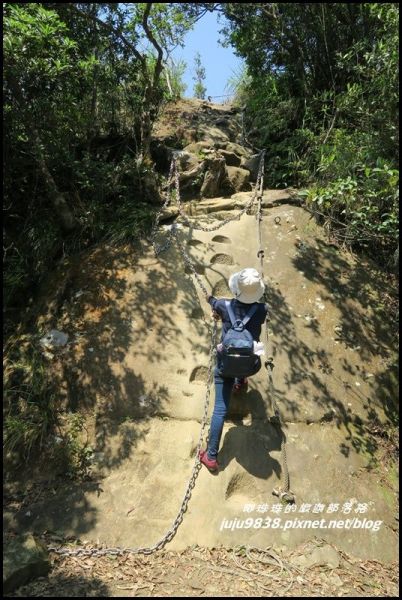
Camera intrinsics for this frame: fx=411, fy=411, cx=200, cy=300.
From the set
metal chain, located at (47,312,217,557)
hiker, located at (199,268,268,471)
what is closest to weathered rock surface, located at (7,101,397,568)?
metal chain, located at (47,312,217,557)

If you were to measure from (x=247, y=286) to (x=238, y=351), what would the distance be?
26.4 inches

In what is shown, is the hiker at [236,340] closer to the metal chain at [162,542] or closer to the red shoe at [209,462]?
the red shoe at [209,462]

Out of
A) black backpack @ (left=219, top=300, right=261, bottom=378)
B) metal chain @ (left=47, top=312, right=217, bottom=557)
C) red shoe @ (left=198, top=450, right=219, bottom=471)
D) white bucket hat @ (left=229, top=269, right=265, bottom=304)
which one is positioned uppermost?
white bucket hat @ (left=229, top=269, right=265, bottom=304)

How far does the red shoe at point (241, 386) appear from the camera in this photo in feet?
16.4

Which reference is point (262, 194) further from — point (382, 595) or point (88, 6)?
point (382, 595)

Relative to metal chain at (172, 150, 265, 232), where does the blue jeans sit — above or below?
below

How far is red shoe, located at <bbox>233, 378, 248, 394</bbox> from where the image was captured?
16.4 ft

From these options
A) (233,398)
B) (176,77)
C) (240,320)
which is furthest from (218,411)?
(176,77)

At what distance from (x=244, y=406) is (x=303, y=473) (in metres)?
1.00

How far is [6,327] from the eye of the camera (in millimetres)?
5977

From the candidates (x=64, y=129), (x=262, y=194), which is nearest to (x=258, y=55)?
(x=262, y=194)

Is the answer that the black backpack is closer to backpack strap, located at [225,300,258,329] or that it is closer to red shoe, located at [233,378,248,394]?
backpack strap, located at [225,300,258,329]

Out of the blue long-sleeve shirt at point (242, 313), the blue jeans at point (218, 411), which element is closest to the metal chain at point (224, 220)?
the blue long-sleeve shirt at point (242, 313)

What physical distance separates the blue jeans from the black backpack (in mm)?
171
